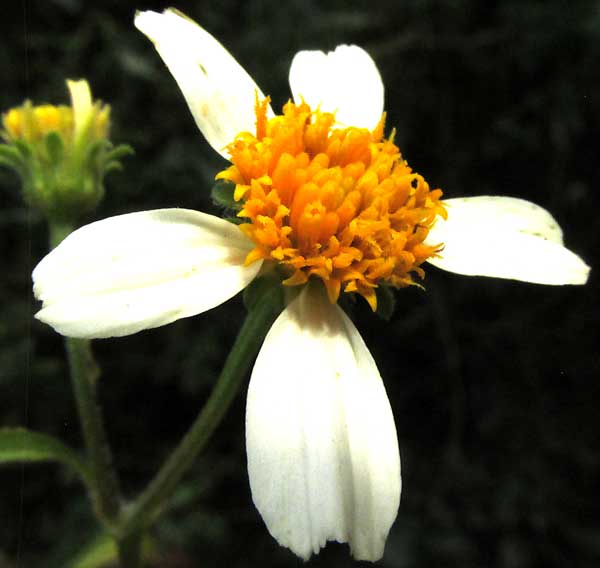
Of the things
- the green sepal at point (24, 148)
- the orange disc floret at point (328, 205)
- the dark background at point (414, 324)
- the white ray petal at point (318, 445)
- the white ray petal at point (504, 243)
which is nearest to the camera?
the white ray petal at point (318, 445)

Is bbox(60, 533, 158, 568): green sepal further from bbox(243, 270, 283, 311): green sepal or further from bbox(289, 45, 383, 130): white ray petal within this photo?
bbox(289, 45, 383, 130): white ray petal

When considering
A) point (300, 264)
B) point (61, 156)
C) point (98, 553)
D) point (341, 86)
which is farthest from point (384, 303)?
point (98, 553)

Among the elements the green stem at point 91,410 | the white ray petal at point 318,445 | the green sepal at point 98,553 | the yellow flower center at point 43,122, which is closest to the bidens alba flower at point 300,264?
the white ray petal at point 318,445

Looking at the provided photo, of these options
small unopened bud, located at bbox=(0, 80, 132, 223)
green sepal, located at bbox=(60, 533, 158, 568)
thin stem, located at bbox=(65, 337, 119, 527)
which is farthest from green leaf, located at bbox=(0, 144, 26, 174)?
green sepal, located at bbox=(60, 533, 158, 568)

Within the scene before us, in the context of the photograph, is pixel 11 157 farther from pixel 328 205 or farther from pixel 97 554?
pixel 97 554

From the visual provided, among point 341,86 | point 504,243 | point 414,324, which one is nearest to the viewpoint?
point 504,243

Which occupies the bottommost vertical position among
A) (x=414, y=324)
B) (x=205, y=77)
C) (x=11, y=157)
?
(x=414, y=324)

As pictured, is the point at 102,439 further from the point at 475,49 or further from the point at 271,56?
the point at 475,49

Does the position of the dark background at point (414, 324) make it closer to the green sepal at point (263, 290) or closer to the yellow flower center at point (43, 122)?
the yellow flower center at point (43, 122)
